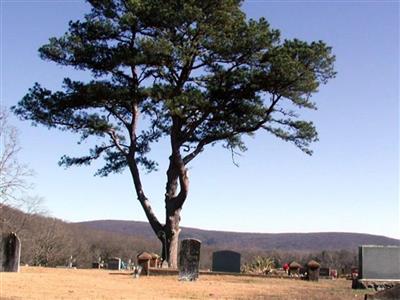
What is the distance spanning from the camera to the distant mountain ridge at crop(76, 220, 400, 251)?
157 m

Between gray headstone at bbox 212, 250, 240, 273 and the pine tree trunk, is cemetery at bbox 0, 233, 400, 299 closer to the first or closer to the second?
the pine tree trunk

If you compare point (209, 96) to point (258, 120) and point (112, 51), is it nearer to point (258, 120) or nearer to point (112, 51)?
point (258, 120)

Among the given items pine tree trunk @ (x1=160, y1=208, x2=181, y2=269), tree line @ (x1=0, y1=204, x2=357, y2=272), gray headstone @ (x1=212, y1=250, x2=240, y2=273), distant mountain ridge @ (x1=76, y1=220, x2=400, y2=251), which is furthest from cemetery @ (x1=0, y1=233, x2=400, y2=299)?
distant mountain ridge @ (x1=76, y1=220, x2=400, y2=251)

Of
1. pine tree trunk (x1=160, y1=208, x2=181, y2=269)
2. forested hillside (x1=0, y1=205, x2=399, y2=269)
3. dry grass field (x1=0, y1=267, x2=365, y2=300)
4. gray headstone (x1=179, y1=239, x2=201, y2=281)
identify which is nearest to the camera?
dry grass field (x1=0, y1=267, x2=365, y2=300)

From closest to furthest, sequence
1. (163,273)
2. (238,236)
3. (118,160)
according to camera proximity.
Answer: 1. (163,273)
2. (118,160)
3. (238,236)

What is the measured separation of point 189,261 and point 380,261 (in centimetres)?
735

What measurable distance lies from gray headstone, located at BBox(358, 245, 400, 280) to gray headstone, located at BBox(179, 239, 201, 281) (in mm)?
6264

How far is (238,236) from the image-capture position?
578ft

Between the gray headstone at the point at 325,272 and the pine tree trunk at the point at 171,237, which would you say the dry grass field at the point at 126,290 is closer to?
the pine tree trunk at the point at 171,237

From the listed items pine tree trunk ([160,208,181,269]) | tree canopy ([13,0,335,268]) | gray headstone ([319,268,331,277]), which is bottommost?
gray headstone ([319,268,331,277])

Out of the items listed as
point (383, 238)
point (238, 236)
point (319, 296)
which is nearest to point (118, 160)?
point (319, 296)

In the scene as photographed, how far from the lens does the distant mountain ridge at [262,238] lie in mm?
156625

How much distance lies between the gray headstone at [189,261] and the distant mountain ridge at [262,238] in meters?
133

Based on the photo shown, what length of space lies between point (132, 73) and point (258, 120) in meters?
6.03
